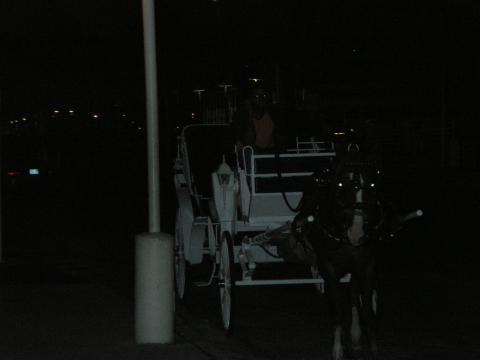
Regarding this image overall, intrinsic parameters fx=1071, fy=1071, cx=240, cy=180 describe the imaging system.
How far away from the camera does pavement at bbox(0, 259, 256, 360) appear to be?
895 cm

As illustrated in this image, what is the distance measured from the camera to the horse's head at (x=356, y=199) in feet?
25.5

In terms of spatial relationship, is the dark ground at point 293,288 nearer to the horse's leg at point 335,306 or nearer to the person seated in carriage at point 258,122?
the horse's leg at point 335,306

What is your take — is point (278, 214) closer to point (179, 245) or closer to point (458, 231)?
point (179, 245)

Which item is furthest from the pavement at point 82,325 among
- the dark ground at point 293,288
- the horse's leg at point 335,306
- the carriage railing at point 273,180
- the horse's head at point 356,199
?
the horse's head at point 356,199

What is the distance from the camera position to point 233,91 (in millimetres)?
13008

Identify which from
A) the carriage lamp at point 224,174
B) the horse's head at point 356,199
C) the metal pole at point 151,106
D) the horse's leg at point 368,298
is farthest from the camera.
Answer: the carriage lamp at point 224,174

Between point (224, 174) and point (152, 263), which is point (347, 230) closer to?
point (152, 263)

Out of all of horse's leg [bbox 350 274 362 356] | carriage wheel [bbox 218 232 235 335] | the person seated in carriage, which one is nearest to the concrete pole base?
carriage wheel [bbox 218 232 235 335]

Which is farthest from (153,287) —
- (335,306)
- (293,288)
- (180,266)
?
(293,288)

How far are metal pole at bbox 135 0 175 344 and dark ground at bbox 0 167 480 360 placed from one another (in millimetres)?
489

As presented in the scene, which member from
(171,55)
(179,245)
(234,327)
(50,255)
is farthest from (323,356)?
(171,55)

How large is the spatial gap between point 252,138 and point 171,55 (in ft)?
77.5

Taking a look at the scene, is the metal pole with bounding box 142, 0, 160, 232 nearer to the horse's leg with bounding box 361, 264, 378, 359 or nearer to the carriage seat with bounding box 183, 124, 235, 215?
the horse's leg with bounding box 361, 264, 378, 359

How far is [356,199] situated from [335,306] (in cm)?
100
